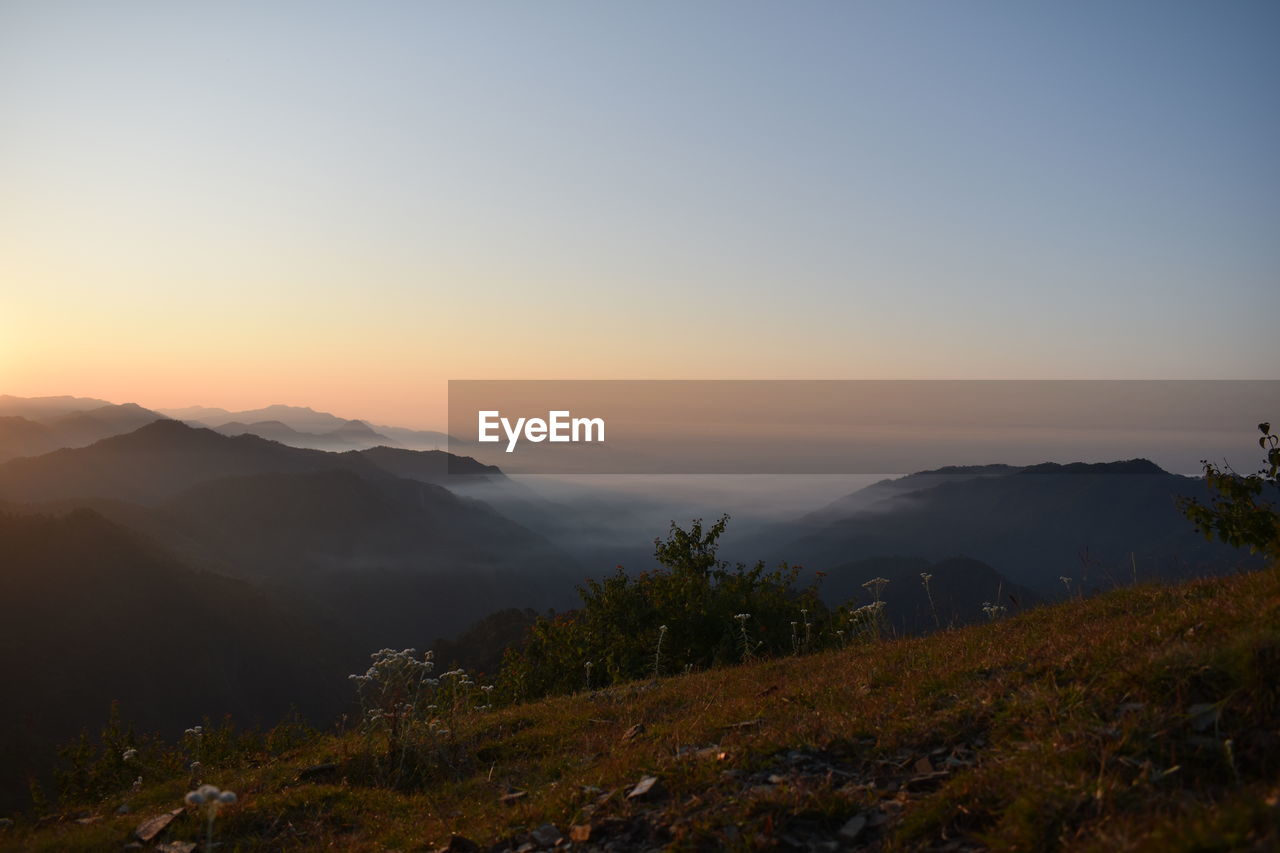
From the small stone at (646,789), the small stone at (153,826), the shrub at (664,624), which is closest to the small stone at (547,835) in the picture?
the small stone at (646,789)

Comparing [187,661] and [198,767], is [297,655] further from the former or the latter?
[198,767]

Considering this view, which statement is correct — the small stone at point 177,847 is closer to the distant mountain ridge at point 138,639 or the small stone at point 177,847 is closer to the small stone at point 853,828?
the small stone at point 853,828

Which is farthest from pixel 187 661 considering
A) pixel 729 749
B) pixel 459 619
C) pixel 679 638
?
pixel 729 749

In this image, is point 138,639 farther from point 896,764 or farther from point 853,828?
point 853,828

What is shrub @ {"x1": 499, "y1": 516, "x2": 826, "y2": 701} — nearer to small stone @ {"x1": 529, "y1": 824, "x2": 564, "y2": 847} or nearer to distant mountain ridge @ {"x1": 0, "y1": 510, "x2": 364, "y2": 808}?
small stone @ {"x1": 529, "y1": 824, "x2": 564, "y2": 847}

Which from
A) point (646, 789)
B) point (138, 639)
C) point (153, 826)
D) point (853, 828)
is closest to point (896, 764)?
point (853, 828)

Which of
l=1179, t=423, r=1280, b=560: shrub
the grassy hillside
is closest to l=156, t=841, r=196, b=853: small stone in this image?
the grassy hillside
